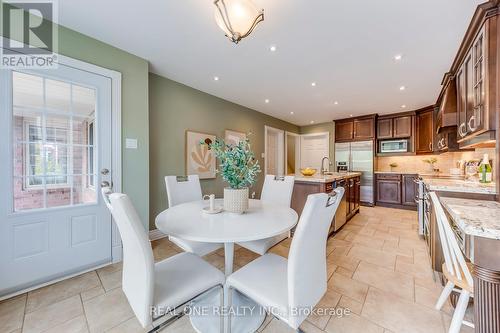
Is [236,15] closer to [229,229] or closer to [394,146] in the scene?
[229,229]

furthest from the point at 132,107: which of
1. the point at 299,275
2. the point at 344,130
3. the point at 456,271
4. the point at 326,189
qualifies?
the point at 344,130

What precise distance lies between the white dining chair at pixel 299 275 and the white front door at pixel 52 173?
184 cm

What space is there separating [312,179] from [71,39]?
3181 mm

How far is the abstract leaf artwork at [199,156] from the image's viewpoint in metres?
3.39

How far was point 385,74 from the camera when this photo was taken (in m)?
2.87

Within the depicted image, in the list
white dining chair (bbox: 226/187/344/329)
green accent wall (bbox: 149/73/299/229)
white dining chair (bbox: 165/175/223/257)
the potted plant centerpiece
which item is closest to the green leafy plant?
the potted plant centerpiece

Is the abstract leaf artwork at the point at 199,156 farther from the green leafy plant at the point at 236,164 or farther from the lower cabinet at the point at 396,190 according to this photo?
the lower cabinet at the point at 396,190

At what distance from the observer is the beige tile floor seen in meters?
1.40

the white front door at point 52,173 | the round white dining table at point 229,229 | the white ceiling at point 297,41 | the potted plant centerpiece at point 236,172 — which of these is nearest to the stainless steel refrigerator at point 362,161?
the white ceiling at point 297,41

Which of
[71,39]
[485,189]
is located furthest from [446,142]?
[71,39]

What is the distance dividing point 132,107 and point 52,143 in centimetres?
85

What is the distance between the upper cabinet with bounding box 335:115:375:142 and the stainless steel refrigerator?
16 cm

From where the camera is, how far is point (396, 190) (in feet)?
16.4

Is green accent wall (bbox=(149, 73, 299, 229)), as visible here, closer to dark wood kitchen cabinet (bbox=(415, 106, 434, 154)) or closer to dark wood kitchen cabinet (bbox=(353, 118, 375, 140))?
dark wood kitchen cabinet (bbox=(353, 118, 375, 140))
